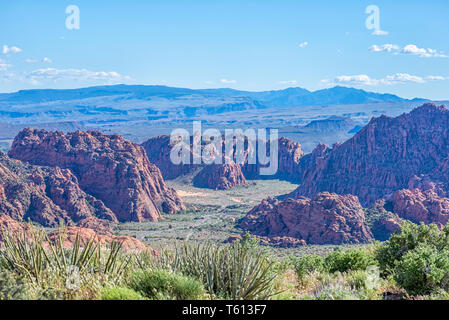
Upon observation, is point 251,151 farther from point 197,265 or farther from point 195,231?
point 197,265

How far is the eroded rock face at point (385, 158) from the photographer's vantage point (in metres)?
76.7

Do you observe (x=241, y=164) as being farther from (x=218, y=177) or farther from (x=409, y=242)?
(x=409, y=242)

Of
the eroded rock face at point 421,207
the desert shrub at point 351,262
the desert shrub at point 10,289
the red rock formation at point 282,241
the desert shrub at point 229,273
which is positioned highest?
the desert shrub at point 10,289

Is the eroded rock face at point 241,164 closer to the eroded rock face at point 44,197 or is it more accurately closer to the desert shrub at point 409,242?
the eroded rock face at point 44,197

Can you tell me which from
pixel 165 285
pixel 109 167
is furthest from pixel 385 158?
pixel 165 285

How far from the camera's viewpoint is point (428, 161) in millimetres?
78812

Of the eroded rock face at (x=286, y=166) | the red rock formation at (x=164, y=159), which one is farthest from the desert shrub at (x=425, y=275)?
the eroded rock face at (x=286, y=166)

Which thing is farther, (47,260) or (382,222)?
(382,222)

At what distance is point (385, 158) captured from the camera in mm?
83125

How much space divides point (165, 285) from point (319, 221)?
140 feet

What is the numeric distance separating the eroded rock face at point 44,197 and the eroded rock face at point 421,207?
114 ft

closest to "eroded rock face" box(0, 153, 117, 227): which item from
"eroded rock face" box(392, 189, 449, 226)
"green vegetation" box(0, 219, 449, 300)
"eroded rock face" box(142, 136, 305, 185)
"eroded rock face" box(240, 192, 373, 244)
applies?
"eroded rock face" box(240, 192, 373, 244)
